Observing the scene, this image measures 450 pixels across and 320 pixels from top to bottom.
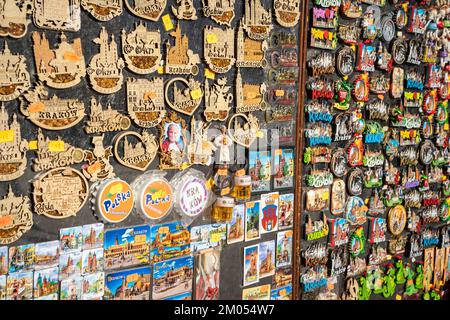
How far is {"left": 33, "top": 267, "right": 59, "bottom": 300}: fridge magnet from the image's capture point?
6.77ft

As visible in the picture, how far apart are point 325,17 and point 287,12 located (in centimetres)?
26

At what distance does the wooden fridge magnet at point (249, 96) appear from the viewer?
264 cm

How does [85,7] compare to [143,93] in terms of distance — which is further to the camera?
[143,93]

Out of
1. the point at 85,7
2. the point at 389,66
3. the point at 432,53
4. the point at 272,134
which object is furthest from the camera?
the point at 432,53

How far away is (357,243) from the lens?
11.1 feet

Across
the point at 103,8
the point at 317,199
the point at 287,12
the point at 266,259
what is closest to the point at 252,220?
the point at 266,259

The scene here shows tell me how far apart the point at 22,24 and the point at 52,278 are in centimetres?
84

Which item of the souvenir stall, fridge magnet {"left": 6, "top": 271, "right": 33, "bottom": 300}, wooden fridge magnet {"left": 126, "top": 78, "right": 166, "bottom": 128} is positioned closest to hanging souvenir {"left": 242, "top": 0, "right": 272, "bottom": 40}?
the souvenir stall

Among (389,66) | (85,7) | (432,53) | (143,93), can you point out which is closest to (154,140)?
(143,93)

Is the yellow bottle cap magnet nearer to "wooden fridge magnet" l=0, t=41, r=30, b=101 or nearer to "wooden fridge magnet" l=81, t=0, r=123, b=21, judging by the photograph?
"wooden fridge magnet" l=0, t=41, r=30, b=101

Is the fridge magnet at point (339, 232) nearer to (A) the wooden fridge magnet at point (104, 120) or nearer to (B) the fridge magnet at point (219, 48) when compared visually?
(B) the fridge magnet at point (219, 48)

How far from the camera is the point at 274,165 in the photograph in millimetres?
2855

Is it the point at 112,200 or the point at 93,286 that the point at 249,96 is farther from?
the point at 93,286
